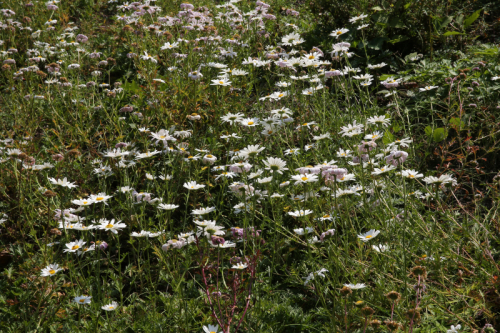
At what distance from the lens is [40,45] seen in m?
4.75

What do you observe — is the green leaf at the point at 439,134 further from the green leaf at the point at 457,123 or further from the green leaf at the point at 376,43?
the green leaf at the point at 376,43

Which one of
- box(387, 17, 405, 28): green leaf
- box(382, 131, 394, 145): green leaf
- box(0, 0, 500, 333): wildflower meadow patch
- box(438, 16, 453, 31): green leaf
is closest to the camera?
box(0, 0, 500, 333): wildflower meadow patch

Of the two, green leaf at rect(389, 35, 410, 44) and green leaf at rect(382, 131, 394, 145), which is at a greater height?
green leaf at rect(389, 35, 410, 44)

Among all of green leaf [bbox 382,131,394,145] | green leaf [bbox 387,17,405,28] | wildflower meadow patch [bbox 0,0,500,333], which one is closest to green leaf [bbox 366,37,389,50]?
wildflower meadow patch [bbox 0,0,500,333]

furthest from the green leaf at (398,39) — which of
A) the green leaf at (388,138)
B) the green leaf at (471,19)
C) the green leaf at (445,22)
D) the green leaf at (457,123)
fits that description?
the green leaf at (388,138)

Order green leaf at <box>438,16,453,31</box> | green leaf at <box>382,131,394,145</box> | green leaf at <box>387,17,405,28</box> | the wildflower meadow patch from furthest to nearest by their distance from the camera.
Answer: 1. green leaf at <box>387,17,405,28</box>
2. green leaf at <box>438,16,453,31</box>
3. green leaf at <box>382,131,394,145</box>
4. the wildflower meadow patch

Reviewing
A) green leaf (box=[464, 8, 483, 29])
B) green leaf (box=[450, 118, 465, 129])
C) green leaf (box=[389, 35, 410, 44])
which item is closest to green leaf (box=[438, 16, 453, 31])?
green leaf (box=[464, 8, 483, 29])

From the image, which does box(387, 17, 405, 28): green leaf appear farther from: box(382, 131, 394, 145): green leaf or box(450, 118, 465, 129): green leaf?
box(382, 131, 394, 145): green leaf

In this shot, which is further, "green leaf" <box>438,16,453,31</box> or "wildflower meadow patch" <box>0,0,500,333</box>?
"green leaf" <box>438,16,453,31</box>

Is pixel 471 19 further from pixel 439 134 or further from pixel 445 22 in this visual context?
pixel 439 134

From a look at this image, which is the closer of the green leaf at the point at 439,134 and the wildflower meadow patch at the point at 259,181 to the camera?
the wildflower meadow patch at the point at 259,181

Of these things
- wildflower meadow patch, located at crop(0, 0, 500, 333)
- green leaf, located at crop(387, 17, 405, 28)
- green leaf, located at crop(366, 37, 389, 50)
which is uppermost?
green leaf, located at crop(387, 17, 405, 28)

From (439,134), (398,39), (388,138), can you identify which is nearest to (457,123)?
(439,134)

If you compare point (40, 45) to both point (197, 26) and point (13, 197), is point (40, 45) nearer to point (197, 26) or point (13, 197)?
point (197, 26)
